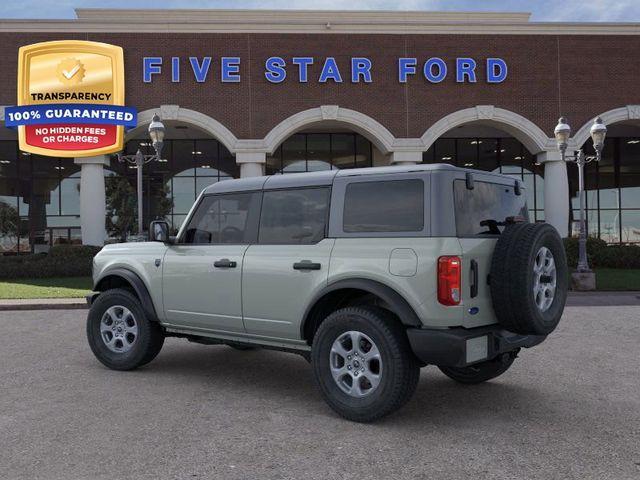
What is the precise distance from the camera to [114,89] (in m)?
22.3

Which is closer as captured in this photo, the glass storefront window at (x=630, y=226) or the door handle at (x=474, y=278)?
the door handle at (x=474, y=278)

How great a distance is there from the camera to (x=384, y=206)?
15.8 ft

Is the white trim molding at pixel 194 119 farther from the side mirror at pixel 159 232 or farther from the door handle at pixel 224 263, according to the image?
the door handle at pixel 224 263

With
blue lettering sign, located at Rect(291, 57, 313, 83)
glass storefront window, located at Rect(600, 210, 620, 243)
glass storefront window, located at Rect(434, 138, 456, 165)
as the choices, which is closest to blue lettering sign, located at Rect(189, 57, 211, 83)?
blue lettering sign, located at Rect(291, 57, 313, 83)

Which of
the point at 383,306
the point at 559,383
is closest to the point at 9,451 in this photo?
the point at 383,306

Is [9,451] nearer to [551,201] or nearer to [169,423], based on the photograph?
[169,423]

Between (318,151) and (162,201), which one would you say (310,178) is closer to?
(318,151)

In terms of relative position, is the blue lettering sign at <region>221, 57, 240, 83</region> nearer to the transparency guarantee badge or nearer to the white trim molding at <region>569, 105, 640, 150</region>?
the transparency guarantee badge

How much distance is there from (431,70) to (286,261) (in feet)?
65.6

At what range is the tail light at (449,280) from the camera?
4.33m

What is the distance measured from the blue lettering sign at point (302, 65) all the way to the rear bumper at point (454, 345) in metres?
19.8

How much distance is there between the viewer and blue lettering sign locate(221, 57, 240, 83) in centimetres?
2280

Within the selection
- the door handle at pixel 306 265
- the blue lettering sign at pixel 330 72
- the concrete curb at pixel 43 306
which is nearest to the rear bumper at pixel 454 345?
the door handle at pixel 306 265

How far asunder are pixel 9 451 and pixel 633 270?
859 inches
